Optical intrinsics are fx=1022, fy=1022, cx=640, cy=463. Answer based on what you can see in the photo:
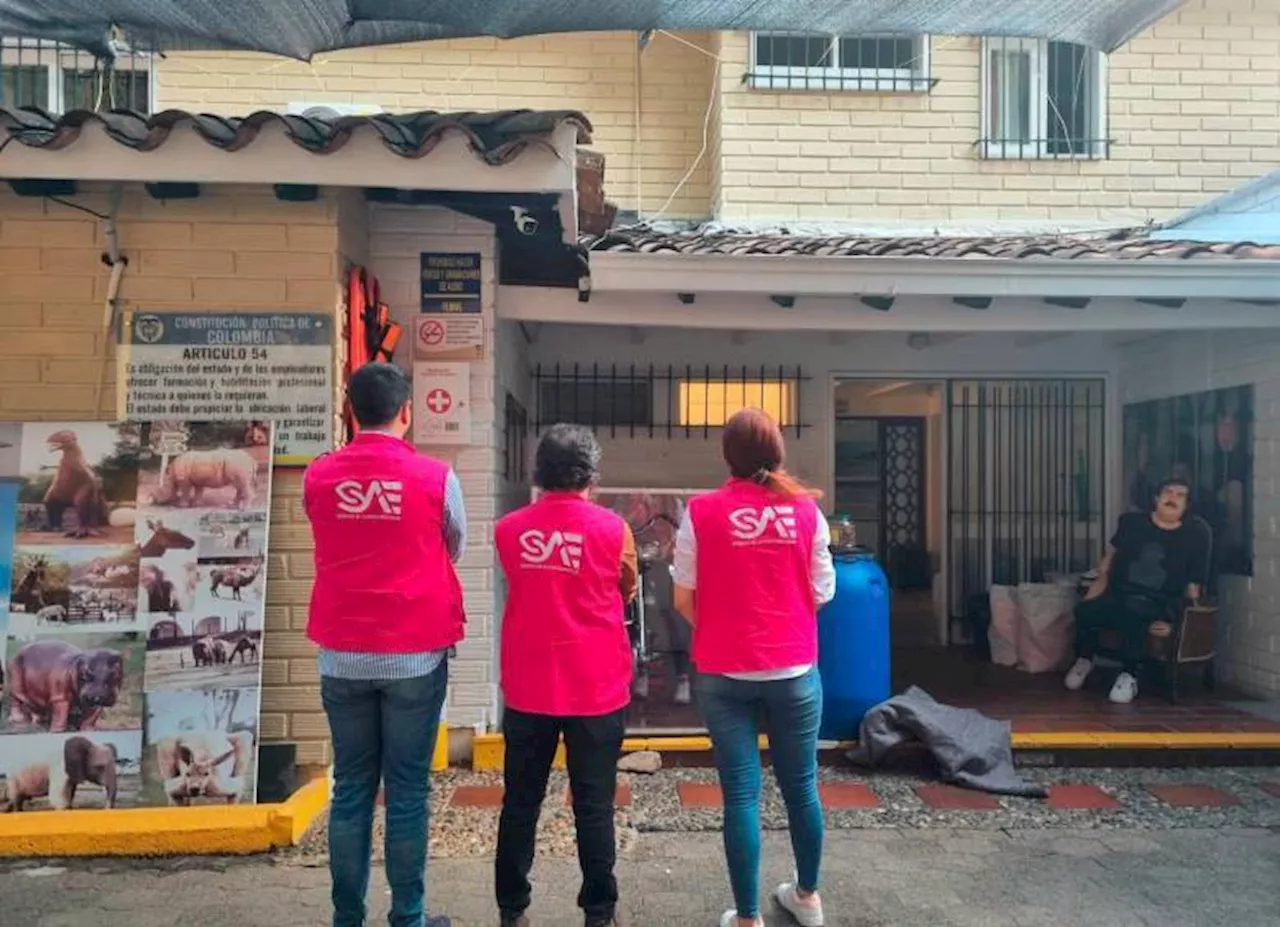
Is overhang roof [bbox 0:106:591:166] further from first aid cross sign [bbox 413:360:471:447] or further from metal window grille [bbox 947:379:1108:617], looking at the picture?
metal window grille [bbox 947:379:1108:617]

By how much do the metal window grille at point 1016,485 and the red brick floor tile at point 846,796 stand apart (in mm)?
3767

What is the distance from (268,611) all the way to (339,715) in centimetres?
165

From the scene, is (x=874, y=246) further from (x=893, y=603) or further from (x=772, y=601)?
(x=893, y=603)

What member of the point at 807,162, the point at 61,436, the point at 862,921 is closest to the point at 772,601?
the point at 862,921

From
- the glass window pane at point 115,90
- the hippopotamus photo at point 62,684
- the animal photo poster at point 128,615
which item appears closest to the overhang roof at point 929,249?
the animal photo poster at point 128,615

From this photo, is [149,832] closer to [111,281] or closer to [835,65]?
[111,281]

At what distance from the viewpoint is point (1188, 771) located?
534 cm

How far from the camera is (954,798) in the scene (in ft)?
15.9

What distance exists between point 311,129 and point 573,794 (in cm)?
279

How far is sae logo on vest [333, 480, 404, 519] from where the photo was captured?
9.89 feet

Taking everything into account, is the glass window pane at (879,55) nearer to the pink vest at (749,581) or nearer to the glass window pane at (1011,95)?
the glass window pane at (1011,95)

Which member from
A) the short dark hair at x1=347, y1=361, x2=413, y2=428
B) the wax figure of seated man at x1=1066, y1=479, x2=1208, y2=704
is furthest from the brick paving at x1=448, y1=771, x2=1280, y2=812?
the short dark hair at x1=347, y1=361, x2=413, y2=428

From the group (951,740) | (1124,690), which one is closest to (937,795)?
(951,740)

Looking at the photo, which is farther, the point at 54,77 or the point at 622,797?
the point at 54,77
